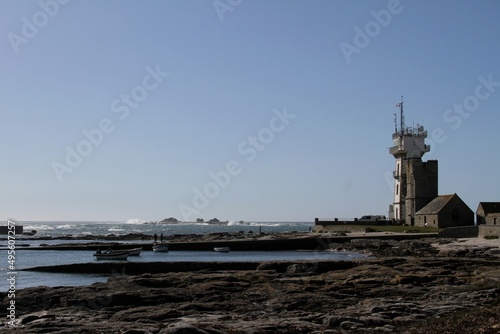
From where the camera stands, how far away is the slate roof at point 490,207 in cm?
7188

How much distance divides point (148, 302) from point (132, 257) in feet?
132

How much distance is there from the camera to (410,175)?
265 feet

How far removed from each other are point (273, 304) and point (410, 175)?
62977mm

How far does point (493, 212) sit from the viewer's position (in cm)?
7150

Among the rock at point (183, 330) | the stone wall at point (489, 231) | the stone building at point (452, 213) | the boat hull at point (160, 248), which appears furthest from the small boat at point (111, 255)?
the rock at point (183, 330)

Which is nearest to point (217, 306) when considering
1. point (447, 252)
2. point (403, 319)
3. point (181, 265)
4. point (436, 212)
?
point (403, 319)

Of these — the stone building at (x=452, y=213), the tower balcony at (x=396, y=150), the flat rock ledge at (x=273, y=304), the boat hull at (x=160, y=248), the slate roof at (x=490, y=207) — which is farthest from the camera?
the tower balcony at (x=396, y=150)

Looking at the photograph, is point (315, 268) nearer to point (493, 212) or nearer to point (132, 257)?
point (132, 257)

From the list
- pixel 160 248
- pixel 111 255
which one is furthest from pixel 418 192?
pixel 111 255

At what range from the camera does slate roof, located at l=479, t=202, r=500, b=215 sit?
2830 inches

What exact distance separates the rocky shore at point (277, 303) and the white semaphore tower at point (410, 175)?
49.0 meters

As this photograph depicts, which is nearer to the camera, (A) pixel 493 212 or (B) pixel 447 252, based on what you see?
(B) pixel 447 252

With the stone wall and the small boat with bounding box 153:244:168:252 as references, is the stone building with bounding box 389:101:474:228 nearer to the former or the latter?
the stone wall

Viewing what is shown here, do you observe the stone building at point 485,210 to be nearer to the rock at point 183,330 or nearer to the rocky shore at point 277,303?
the rocky shore at point 277,303
